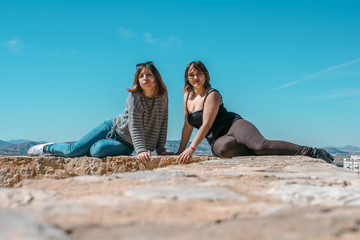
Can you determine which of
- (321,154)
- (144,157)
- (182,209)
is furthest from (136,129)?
(182,209)

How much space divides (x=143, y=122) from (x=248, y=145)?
1406mm

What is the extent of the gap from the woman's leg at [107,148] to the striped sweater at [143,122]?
0.45ft

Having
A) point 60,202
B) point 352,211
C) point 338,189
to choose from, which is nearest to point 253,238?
point 352,211

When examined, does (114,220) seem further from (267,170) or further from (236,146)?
(236,146)

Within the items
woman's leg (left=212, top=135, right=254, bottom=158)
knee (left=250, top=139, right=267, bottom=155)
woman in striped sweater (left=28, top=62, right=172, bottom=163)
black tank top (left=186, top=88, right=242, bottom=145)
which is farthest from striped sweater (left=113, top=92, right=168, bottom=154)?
knee (left=250, top=139, right=267, bottom=155)

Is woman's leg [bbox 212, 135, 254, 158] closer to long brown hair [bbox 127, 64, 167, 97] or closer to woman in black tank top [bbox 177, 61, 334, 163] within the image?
woman in black tank top [bbox 177, 61, 334, 163]

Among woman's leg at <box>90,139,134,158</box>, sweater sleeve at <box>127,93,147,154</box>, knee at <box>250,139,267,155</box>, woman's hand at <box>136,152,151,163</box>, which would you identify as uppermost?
sweater sleeve at <box>127,93,147,154</box>

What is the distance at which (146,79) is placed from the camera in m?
4.18

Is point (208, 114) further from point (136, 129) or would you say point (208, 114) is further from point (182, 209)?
point (182, 209)

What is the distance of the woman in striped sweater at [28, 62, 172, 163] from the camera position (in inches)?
165

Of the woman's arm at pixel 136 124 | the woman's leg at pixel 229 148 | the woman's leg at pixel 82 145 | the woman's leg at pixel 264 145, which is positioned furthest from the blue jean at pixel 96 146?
the woman's leg at pixel 264 145

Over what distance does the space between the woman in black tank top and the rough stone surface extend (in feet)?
6.07

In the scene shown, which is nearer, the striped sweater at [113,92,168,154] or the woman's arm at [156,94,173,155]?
the striped sweater at [113,92,168,154]

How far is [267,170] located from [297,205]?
125cm
